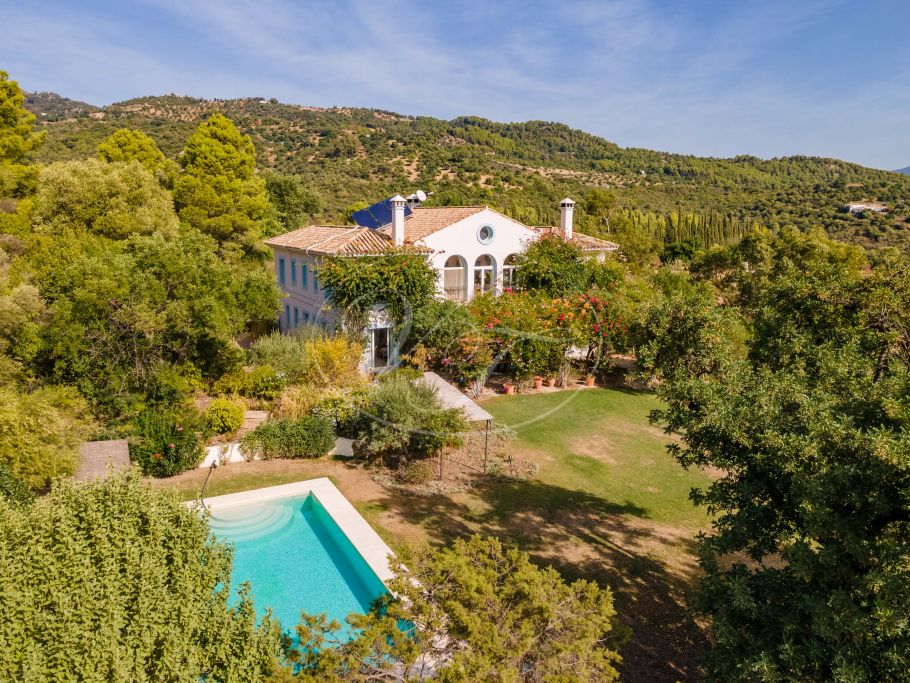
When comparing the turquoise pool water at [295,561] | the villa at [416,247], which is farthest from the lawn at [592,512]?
the villa at [416,247]

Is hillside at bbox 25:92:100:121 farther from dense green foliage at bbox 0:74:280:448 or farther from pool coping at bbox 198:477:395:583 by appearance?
pool coping at bbox 198:477:395:583

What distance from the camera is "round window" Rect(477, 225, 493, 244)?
2784 centimetres

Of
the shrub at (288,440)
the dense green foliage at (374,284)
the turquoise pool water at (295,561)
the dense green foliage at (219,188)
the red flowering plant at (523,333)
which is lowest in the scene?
the turquoise pool water at (295,561)

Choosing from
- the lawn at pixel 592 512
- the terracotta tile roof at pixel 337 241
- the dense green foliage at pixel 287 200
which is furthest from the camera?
the dense green foliage at pixel 287 200

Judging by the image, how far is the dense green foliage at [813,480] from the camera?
5.70 metres

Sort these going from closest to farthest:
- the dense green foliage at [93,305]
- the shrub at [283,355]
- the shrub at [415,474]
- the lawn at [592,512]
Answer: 1. the lawn at [592,512]
2. the dense green foliage at [93,305]
3. the shrub at [415,474]
4. the shrub at [283,355]

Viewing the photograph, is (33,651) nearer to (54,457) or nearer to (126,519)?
(126,519)

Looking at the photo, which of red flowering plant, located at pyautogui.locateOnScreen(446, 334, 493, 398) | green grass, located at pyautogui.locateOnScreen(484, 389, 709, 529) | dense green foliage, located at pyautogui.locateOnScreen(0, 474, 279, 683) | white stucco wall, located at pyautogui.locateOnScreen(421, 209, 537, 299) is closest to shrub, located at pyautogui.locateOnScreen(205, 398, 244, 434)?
red flowering plant, located at pyautogui.locateOnScreen(446, 334, 493, 398)

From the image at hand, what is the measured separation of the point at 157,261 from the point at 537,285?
55.9ft

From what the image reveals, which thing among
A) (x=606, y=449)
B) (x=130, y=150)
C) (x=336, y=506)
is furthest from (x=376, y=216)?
(x=336, y=506)

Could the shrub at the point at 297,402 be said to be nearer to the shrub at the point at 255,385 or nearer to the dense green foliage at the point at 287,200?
the shrub at the point at 255,385

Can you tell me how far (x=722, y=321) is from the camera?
45.3 ft

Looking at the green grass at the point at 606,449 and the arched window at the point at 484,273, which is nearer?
the green grass at the point at 606,449

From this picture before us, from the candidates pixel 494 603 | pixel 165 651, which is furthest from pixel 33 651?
pixel 494 603
